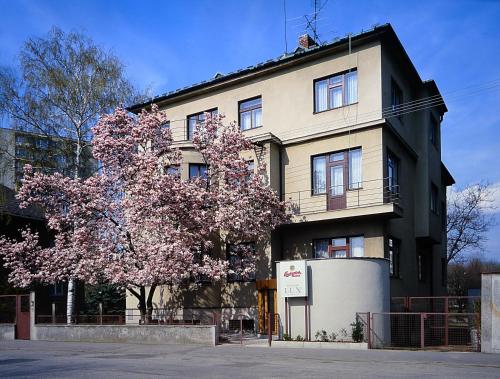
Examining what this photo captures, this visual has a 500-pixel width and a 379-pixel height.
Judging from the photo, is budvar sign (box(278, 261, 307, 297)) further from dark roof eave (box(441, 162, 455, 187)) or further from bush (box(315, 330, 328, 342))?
dark roof eave (box(441, 162, 455, 187))

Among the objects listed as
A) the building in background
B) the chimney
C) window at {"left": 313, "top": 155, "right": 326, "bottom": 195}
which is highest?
the chimney

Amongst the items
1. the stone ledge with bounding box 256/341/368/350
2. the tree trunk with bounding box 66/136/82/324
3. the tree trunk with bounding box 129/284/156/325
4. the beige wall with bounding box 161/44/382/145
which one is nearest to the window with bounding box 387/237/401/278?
the beige wall with bounding box 161/44/382/145

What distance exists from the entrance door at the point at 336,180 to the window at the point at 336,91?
214 centimetres

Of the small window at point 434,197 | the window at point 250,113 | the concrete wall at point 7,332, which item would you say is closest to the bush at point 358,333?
the window at point 250,113

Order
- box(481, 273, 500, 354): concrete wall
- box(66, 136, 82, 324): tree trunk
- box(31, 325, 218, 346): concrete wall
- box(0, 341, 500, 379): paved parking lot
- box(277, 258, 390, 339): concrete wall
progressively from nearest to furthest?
1. box(0, 341, 500, 379): paved parking lot
2. box(481, 273, 500, 354): concrete wall
3. box(277, 258, 390, 339): concrete wall
4. box(31, 325, 218, 346): concrete wall
5. box(66, 136, 82, 324): tree trunk

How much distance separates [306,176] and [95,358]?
1225cm

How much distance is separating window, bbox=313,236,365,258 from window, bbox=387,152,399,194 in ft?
8.27

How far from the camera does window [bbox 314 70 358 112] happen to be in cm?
2528

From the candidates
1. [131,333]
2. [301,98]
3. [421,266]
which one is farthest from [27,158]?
[421,266]

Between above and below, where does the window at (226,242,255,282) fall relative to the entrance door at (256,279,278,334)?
above

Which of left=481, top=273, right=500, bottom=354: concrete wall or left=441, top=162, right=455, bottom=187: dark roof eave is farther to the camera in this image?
left=441, top=162, right=455, bottom=187: dark roof eave

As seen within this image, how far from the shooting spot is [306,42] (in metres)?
29.1

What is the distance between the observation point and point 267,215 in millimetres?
24703

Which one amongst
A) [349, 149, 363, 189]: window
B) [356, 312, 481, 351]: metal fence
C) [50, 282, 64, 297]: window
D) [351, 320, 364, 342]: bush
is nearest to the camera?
[356, 312, 481, 351]: metal fence
